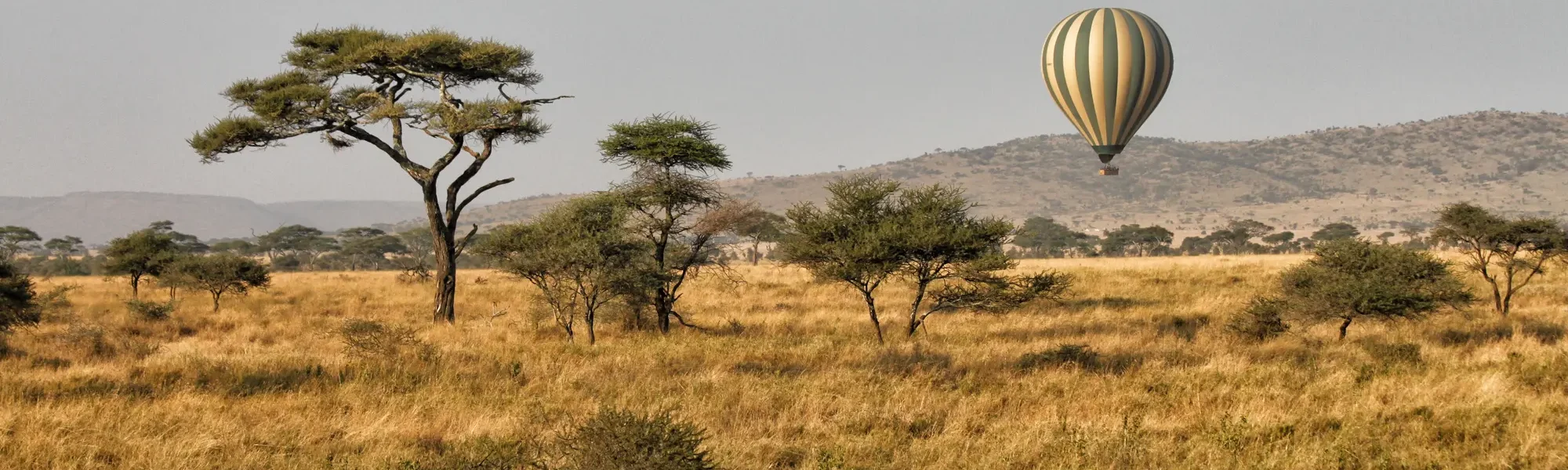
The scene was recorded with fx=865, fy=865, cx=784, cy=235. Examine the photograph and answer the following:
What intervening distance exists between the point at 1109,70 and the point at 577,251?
1880 centimetres

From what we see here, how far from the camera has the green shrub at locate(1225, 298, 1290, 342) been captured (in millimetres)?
16469

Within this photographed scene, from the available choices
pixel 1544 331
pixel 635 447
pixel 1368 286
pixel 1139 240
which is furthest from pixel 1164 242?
pixel 635 447

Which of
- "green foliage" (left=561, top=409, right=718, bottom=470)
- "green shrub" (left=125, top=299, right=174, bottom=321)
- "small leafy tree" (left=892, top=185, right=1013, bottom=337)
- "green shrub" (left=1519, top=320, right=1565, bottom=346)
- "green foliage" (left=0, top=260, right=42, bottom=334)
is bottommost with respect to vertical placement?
"green shrub" (left=1519, top=320, right=1565, bottom=346)

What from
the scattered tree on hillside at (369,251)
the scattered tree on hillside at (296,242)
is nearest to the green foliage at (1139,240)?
the scattered tree on hillside at (369,251)

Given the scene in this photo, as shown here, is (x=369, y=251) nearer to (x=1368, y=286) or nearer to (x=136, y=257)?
(x=136, y=257)

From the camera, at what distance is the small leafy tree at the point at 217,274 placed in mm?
24844

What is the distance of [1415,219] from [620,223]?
176752 mm

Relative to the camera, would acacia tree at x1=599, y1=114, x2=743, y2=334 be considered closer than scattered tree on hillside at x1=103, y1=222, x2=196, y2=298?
Yes

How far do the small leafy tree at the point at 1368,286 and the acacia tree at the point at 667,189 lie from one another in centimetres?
1157

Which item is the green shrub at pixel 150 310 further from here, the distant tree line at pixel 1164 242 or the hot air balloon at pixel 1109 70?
the distant tree line at pixel 1164 242

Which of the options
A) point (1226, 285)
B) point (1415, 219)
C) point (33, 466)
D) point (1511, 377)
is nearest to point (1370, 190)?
point (1415, 219)

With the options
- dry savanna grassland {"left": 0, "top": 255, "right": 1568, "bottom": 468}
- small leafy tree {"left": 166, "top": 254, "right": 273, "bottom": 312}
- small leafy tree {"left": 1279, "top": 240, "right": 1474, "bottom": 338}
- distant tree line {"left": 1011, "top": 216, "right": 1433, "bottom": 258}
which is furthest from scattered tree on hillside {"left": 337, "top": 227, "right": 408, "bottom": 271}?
small leafy tree {"left": 1279, "top": 240, "right": 1474, "bottom": 338}

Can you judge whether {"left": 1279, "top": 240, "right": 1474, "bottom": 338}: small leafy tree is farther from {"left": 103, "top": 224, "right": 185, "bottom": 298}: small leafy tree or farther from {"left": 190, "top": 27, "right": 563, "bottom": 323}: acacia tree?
{"left": 103, "top": 224, "right": 185, "bottom": 298}: small leafy tree

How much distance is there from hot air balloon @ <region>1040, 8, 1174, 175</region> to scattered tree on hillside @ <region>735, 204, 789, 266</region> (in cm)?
1063
